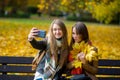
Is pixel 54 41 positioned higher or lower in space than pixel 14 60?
higher

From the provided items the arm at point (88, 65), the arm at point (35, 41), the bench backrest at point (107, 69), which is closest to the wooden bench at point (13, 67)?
the arm at point (35, 41)

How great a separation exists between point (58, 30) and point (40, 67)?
1.89ft

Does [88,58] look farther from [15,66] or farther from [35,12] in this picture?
[35,12]

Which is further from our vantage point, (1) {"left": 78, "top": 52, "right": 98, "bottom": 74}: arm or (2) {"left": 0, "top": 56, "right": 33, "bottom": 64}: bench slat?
(2) {"left": 0, "top": 56, "right": 33, "bottom": 64}: bench slat

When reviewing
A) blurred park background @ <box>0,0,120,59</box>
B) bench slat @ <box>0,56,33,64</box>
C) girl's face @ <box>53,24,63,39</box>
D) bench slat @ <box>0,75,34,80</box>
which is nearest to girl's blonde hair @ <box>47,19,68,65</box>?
girl's face @ <box>53,24,63,39</box>

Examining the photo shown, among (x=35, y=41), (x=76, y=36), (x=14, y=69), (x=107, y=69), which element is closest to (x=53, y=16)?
(x=107, y=69)

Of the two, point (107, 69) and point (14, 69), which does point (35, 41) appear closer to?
point (14, 69)

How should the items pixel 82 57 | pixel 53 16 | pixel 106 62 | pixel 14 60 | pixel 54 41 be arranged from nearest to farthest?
1. pixel 82 57
2. pixel 54 41
3. pixel 14 60
4. pixel 106 62
5. pixel 53 16

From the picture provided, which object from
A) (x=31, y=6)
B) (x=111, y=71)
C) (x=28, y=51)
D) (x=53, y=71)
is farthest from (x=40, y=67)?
(x=31, y=6)

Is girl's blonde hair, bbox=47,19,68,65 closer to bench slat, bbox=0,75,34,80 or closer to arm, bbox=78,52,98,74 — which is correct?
arm, bbox=78,52,98,74

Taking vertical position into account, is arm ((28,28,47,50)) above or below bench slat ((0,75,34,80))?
above

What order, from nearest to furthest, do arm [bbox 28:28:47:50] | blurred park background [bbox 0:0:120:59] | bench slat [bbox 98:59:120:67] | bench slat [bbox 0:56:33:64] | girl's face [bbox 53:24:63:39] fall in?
1. arm [bbox 28:28:47:50]
2. girl's face [bbox 53:24:63:39]
3. bench slat [bbox 0:56:33:64]
4. bench slat [bbox 98:59:120:67]
5. blurred park background [bbox 0:0:120:59]

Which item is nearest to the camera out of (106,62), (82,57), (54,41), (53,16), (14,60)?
(82,57)

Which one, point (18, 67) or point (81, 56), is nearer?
point (81, 56)
